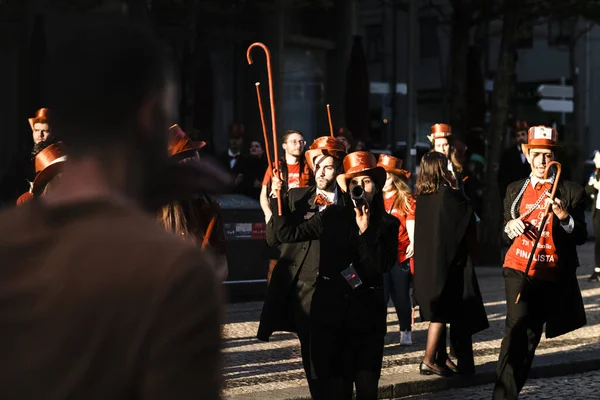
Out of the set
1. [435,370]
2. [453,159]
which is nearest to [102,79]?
[435,370]

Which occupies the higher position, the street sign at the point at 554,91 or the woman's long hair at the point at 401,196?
the street sign at the point at 554,91

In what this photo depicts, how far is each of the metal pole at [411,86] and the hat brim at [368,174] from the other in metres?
13.8

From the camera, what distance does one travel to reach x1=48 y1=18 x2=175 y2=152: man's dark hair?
164 centimetres

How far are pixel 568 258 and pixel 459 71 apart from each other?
1467 centimetres

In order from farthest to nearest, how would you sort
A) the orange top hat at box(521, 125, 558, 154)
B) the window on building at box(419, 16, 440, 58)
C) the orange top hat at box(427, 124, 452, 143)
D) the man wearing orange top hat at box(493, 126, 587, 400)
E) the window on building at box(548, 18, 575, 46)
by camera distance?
the window on building at box(419, 16, 440, 58) < the window on building at box(548, 18, 575, 46) < the orange top hat at box(427, 124, 452, 143) < the orange top hat at box(521, 125, 558, 154) < the man wearing orange top hat at box(493, 126, 587, 400)

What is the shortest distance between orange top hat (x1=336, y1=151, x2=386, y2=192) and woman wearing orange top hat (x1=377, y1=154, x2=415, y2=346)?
11.3 feet

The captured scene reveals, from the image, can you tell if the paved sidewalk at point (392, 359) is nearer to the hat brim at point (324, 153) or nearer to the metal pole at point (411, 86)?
the hat brim at point (324, 153)

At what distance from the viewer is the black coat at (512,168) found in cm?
1872

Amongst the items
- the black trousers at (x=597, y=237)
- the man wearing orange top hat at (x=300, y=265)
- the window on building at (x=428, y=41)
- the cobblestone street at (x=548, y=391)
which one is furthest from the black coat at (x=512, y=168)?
the window on building at (x=428, y=41)

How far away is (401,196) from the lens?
1058 centimetres

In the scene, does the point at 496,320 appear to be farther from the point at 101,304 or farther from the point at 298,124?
the point at 298,124

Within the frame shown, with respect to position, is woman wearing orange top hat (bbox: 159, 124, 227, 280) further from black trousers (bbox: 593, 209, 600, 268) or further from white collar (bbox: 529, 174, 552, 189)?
black trousers (bbox: 593, 209, 600, 268)

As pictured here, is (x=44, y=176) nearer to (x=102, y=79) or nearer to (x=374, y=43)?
(x=102, y=79)

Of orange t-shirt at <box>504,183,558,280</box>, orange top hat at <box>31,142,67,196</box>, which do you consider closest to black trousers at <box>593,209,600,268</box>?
orange t-shirt at <box>504,183,558,280</box>
